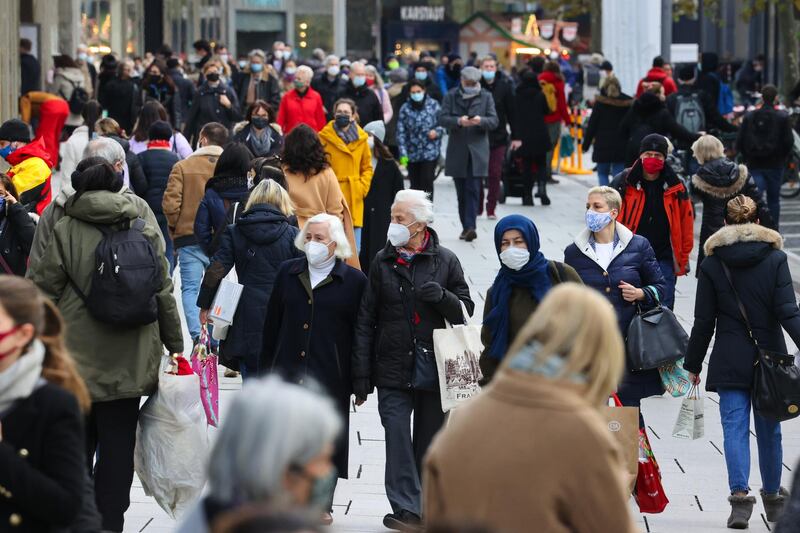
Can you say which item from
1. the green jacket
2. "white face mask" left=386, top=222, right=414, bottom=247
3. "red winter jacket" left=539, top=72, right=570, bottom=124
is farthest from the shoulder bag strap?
"red winter jacket" left=539, top=72, right=570, bottom=124

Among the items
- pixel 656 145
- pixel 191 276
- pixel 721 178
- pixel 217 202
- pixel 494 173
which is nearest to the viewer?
pixel 217 202

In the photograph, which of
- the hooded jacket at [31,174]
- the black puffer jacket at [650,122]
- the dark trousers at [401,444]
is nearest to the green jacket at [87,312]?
the dark trousers at [401,444]

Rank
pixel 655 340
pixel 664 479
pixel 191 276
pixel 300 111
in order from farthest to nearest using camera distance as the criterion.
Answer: pixel 300 111 → pixel 191 276 → pixel 664 479 → pixel 655 340

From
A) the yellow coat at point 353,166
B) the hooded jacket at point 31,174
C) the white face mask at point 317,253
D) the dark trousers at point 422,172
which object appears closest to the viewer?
the white face mask at point 317,253

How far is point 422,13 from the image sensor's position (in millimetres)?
74938

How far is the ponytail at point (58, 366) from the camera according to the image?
4.52 m

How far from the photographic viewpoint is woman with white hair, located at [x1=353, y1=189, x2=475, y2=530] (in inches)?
296

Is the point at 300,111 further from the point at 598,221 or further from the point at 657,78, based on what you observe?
the point at 598,221

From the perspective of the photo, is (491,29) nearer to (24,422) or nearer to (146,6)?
(146,6)

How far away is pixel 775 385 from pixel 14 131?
20.3ft

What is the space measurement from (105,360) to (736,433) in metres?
2.94

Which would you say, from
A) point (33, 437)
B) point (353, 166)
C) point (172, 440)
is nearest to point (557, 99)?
point (353, 166)

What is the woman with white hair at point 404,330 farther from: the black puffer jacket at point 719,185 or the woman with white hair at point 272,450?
the black puffer jacket at point 719,185

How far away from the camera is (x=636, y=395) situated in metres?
8.12
